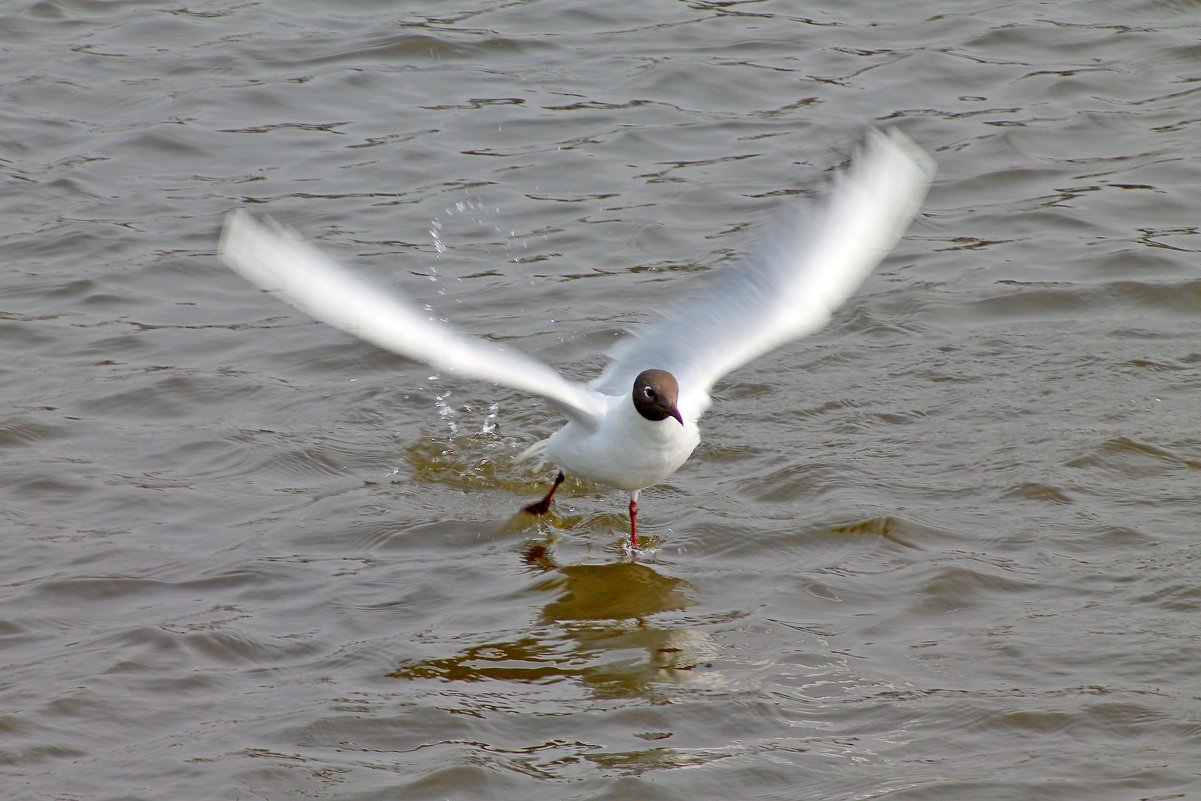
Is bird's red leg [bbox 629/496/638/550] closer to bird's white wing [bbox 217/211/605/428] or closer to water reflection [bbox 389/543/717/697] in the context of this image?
water reflection [bbox 389/543/717/697]

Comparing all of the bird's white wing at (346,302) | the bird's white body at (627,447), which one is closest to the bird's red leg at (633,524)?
the bird's white body at (627,447)

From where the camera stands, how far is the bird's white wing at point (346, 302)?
532 cm

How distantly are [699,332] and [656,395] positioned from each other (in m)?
0.89

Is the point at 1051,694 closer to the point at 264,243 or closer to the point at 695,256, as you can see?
the point at 264,243

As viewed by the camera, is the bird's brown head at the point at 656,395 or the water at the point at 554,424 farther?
the bird's brown head at the point at 656,395

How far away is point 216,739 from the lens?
16.0 feet

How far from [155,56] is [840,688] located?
9072mm

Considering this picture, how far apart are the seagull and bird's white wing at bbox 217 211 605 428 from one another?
0.04ft

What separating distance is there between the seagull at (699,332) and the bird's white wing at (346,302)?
0.5 inches

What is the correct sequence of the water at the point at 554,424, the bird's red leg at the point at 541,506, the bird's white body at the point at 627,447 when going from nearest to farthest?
1. the water at the point at 554,424
2. the bird's white body at the point at 627,447
3. the bird's red leg at the point at 541,506

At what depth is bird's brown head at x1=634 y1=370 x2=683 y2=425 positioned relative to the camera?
5.90m

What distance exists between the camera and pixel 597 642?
5582 mm

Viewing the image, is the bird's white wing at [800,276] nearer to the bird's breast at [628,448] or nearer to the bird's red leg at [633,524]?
the bird's breast at [628,448]

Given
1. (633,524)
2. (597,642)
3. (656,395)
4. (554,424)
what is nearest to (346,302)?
(656,395)
